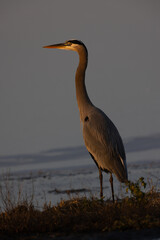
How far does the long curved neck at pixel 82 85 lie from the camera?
27.5 feet

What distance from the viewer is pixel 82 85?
8641 mm

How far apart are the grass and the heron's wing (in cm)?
110

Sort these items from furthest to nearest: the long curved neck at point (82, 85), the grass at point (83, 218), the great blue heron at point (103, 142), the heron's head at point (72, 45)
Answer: the heron's head at point (72, 45)
the long curved neck at point (82, 85)
the great blue heron at point (103, 142)
the grass at point (83, 218)

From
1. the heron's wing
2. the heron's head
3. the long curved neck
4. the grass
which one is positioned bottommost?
the grass

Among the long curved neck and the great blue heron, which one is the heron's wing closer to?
the great blue heron

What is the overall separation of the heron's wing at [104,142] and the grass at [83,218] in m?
1.10

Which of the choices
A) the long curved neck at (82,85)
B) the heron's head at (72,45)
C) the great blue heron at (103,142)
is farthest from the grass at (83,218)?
the heron's head at (72,45)

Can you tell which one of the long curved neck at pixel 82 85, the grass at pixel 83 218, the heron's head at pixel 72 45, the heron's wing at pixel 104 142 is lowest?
the grass at pixel 83 218

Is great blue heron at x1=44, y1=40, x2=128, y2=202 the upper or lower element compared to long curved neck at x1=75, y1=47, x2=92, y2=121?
lower

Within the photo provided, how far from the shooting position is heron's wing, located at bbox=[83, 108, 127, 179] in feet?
25.2

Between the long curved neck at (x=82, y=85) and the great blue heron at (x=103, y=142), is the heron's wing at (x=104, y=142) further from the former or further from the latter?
the long curved neck at (x=82, y=85)

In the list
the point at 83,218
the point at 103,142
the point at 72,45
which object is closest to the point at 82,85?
the point at 72,45

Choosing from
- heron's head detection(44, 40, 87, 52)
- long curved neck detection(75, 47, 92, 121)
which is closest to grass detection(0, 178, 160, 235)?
long curved neck detection(75, 47, 92, 121)

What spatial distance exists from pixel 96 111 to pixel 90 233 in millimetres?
3082
